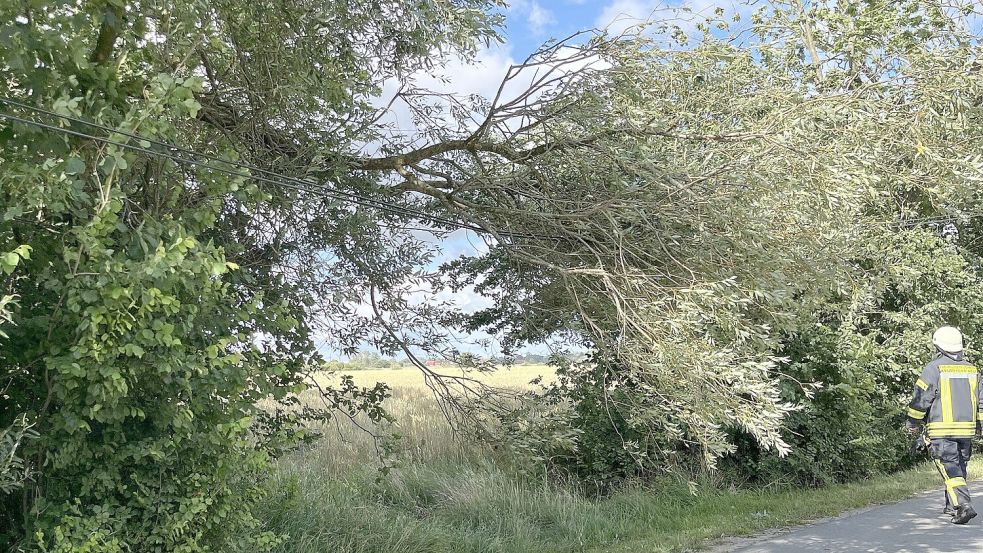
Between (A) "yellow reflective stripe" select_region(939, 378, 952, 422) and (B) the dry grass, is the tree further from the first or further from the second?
(A) "yellow reflective stripe" select_region(939, 378, 952, 422)

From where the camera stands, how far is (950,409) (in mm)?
8523

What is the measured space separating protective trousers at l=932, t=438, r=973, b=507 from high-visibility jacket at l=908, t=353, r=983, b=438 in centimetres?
11

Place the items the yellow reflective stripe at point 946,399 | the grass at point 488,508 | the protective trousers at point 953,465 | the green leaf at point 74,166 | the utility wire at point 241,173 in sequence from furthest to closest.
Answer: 1. the yellow reflective stripe at point 946,399
2. the protective trousers at point 953,465
3. the grass at point 488,508
4. the utility wire at point 241,173
5. the green leaf at point 74,166

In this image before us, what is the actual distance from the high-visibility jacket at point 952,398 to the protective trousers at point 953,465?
0.11m

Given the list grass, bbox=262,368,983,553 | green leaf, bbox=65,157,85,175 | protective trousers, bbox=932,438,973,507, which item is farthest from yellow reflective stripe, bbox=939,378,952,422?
green leaf, bbox=65,157,85,175

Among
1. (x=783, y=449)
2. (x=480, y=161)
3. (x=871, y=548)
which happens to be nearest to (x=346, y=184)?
(x=480, y=161)

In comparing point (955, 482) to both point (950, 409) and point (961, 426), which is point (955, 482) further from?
point (950, 409)

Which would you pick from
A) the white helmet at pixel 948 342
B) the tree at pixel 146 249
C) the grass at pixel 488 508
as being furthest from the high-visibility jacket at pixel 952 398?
the tree at pixel 146 249

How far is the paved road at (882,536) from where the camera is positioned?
23.2 ft

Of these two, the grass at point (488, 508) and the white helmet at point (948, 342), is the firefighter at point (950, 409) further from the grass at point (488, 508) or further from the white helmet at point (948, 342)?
the grass at point (488, 508)

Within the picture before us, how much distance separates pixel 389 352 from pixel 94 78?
410 cm

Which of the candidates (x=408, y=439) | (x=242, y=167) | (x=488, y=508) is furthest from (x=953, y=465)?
(x=242, y=167)

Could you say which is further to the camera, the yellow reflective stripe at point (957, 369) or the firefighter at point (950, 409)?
the yellow reflective stripe at point (957, 369)

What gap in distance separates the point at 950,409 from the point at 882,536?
190 centimetres
